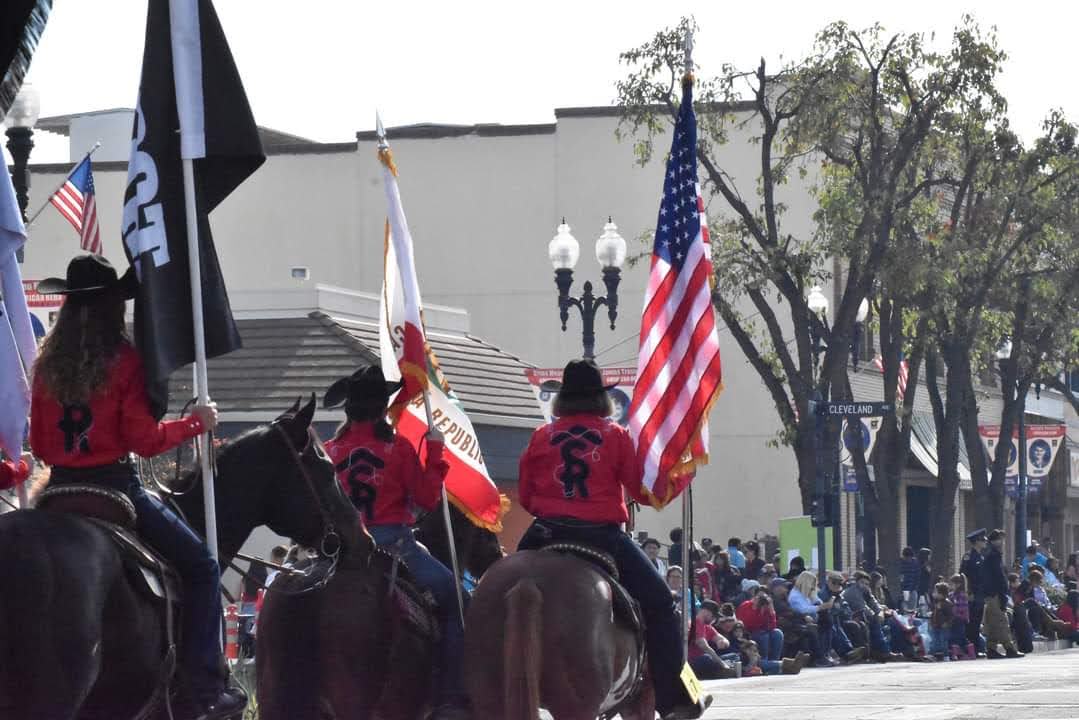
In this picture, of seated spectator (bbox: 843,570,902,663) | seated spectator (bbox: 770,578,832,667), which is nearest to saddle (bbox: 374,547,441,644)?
→ seated spectator (bbox: 770,578,832,667)

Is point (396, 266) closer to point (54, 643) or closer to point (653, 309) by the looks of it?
point (653, 309)

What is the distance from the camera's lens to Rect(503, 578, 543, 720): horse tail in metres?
9.34

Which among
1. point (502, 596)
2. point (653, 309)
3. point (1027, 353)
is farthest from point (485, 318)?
point (502, 596)

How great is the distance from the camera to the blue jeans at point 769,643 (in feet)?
91.0

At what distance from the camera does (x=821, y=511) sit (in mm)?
31844

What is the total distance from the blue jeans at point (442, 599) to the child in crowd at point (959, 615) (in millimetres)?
23735

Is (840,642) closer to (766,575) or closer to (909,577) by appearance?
(766,575)

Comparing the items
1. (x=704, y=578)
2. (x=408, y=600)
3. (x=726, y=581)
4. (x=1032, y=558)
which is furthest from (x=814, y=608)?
(x=408, y=600)

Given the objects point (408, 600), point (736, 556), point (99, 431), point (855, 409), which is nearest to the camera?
point (99, 431)

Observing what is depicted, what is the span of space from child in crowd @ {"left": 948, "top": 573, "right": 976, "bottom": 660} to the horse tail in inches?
962

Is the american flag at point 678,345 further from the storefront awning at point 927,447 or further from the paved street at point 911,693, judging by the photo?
the storefront awning at point 927,447

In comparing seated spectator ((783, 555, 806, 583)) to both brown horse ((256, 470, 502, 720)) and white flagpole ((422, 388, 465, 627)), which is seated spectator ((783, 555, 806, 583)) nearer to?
white flagpole ((422, 388, 465, 627))

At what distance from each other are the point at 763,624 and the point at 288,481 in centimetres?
1916

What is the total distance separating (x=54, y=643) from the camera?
298 inches
